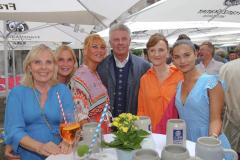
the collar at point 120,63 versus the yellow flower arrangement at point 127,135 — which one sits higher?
the collar at point 120,63

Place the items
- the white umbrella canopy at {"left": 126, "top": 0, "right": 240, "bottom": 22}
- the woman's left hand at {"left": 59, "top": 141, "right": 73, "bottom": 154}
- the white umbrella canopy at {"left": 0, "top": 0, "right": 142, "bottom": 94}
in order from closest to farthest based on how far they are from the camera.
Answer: the woman's left hand at {"left": 59, "top": 141, "right": 73, "bottom": 154}, the white umbrella canopy at {"left": 0, "top": 0, "right": 142, "bottom": 94}, the white umbrella canopy at {"left": 126, "top": 0, "right": 240, "bottom": 22}

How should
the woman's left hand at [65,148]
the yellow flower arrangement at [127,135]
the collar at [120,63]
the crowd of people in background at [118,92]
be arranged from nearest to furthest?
the yellow flower arrangement at [127,135], the woman's left hand at [65,148], the crowd of people in background at [118,92], the collar at [120,63]

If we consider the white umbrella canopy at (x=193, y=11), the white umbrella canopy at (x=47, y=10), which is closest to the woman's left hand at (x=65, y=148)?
the white umbrella canopy at (x=47, y=10)

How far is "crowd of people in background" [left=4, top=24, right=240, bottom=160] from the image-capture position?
2186 mm

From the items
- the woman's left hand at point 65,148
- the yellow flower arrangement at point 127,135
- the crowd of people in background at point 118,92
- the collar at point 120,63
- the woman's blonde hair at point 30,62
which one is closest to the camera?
the yellow flower arrangement at point 127,135

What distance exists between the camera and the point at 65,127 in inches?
69.2

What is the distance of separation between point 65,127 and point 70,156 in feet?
0.73

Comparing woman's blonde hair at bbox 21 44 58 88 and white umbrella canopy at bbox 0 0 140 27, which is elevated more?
white umbrella canopy at bbox 0 0 140 27

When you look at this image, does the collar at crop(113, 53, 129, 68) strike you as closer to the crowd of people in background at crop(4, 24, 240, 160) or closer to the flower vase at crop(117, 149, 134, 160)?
the crowd of people in background at crop(4, 24, 240, 160)

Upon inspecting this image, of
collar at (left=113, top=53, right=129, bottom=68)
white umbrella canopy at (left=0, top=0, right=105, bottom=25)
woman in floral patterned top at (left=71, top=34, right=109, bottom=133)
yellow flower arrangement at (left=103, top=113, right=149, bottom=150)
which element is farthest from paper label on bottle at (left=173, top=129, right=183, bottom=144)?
white umbrella canopy at (left=0, top=0, right=105, bottom=25)

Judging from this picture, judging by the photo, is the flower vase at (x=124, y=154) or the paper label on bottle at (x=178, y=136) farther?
the paper label on bottle at (x=178, y=136)

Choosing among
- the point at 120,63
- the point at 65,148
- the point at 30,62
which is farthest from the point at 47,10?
the point at 65,148

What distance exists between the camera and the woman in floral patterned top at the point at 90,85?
2.66 metres

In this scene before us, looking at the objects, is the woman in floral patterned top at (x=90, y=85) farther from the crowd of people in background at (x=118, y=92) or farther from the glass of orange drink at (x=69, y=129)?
the glass of orange drink at (x=69, y=129)
